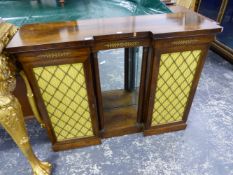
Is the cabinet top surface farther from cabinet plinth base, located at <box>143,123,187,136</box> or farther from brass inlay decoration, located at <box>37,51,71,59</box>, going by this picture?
cabinet plinth base, located at <box>143,123,187,136</box>

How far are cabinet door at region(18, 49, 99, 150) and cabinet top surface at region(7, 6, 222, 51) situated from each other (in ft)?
0.23

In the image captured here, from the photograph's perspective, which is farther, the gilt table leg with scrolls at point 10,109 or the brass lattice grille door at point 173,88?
the brass lattice grille door at point 173,88

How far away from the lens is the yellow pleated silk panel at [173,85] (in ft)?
3.77

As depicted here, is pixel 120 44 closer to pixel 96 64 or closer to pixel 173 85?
pixel 96 64

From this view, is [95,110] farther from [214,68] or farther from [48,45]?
[214,68]

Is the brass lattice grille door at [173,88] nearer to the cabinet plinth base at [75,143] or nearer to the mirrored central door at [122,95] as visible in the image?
the mirrored central door at [122,95]

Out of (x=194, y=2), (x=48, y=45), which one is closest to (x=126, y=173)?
(x=48, y=45)

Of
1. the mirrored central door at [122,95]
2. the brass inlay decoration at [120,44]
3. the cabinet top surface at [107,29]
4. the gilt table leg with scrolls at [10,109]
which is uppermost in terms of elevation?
the cabinet top surface at [107,29]

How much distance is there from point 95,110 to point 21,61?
529 millimetres

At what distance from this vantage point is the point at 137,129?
1.51 m

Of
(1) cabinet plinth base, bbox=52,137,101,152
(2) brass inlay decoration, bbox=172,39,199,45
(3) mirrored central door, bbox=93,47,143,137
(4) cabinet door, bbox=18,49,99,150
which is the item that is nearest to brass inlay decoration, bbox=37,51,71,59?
(4) cabinet door, bbox=18,49,99,150

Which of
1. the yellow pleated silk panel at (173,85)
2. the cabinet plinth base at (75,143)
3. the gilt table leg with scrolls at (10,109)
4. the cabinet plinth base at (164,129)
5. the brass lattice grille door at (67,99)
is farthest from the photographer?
the cabinet plinth base at (164,129)

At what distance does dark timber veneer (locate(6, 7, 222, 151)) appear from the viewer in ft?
3.19

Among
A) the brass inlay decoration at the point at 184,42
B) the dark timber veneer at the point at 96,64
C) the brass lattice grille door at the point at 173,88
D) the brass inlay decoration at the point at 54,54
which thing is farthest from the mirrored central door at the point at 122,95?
the brass inlay decoration at the point at 54,54
